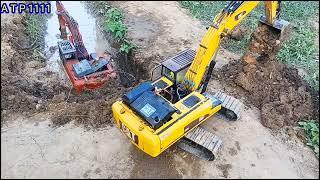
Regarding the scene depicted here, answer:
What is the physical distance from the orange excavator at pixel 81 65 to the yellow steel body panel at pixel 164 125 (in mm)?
3051

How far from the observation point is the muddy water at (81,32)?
14.9 m

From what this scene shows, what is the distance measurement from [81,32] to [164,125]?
9343mm

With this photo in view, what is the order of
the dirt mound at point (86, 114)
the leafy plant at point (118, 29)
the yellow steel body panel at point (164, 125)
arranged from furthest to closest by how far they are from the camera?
the leafy plant at point (118, 29) < the dirt mound at point (86, 114) < the yellow steel body panel at point (164, 125)

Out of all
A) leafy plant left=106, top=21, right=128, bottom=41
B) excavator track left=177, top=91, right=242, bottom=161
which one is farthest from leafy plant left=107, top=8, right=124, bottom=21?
excavator track left=177, top=91, right=242, bottom=161

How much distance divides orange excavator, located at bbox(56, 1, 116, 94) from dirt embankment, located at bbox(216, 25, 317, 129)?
12.5 ft

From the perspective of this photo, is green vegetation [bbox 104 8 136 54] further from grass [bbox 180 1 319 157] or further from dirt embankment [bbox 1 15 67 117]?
grass [bbox 180 1 319 157]

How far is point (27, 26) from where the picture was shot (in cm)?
1647

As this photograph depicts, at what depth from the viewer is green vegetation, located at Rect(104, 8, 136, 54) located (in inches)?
563

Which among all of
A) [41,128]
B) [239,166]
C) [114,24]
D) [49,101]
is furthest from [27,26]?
[239,166]

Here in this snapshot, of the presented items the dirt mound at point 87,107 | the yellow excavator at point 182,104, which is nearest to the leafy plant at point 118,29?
the dirt mound at point 87,107

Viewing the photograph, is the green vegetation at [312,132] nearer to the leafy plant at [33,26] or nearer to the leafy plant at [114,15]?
the leafy plant at [114,15]

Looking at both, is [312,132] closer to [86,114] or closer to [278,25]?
[278,25]

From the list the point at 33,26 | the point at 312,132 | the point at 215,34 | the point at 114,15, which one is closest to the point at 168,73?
the point at 215,34

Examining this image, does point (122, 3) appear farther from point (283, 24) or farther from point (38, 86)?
point (283, 24)
